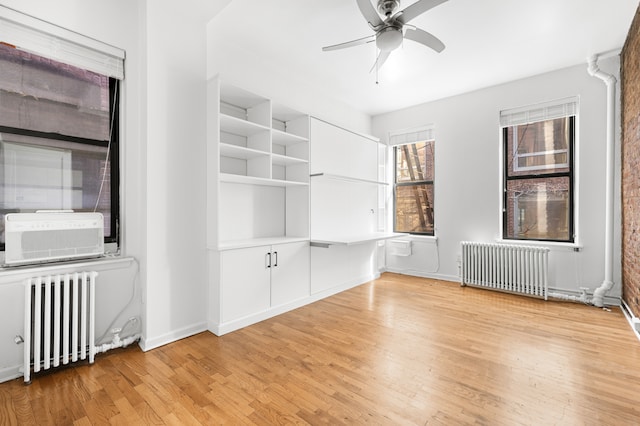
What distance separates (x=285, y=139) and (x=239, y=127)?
699mm

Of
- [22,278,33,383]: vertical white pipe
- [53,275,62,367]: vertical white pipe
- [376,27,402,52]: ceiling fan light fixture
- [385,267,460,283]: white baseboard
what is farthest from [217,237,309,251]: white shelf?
[385,267,460,283]: white baseboard

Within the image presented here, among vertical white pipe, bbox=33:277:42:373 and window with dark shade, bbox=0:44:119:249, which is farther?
window with dark shade, bbox=0:44:119:249

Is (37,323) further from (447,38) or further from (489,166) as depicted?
(489,166)

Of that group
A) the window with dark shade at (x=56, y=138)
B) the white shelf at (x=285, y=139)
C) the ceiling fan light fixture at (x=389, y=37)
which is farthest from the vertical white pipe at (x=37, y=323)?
the ceiling fan light fixture at (x=389, y=37)

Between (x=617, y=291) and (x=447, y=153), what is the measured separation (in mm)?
2831

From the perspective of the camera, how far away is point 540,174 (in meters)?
4.35

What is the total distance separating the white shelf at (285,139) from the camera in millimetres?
3603

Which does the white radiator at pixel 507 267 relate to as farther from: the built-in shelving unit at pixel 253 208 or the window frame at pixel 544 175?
the built-in shelving unit at pixel 253 208

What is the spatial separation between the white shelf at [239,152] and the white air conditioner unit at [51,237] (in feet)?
4.14

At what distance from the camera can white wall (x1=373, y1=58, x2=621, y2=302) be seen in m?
3.83

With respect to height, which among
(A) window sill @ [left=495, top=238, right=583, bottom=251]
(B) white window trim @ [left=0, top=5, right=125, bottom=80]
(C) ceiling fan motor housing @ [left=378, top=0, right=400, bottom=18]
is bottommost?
(A) window sill @ [left=495, top=238, right=583, bottom=251]

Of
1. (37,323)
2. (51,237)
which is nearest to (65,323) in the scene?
(37,323)

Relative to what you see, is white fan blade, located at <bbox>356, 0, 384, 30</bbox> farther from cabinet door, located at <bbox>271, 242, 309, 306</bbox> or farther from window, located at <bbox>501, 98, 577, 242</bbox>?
window, located at <bbox>501, 98, 577, 242</bbox>

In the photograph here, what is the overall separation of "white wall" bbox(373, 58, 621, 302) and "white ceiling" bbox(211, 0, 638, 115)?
27cm
